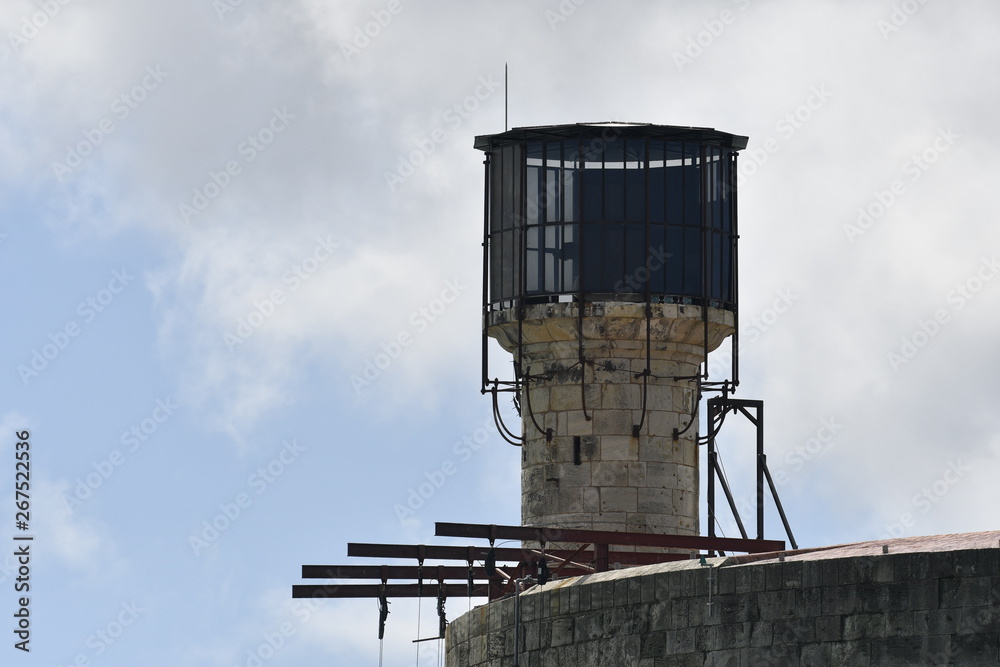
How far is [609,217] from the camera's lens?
3838 centimetres

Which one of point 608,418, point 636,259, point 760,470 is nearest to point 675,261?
point 636,259

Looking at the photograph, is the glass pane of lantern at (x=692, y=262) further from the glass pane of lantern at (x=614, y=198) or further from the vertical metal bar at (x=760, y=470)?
the vertical metal bar at (x=760, y=470)

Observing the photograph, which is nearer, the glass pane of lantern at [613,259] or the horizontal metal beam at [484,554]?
the horizontal metal beam at [484,554]

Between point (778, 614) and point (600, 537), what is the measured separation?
663 centimetres

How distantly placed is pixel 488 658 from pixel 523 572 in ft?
7.60

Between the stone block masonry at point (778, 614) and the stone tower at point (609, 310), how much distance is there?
6470mm

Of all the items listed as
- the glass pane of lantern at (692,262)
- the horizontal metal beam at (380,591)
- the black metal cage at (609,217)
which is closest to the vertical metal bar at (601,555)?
the horizontal metal beam at (380,591)

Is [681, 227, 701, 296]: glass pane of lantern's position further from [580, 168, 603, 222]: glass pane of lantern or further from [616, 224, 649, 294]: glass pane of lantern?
[580, 168, 603, 222]: glass pane of lantern

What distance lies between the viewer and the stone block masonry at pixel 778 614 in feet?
83.9

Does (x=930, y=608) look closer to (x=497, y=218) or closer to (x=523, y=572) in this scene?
(x=523, y=572)

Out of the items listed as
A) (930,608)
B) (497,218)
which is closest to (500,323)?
(497,218)

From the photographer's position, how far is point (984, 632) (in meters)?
25.3

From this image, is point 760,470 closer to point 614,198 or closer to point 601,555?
point 614,198

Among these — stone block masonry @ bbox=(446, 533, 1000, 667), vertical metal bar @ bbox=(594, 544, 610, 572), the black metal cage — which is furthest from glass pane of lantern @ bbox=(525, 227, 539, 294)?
stone block masonry @ bbox=(446, 533, 1000, 667)
